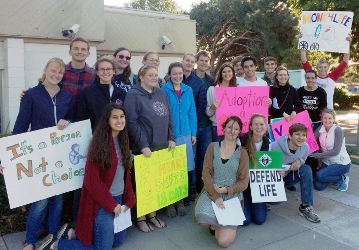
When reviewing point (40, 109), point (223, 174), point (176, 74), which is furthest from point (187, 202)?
point (40, 109)

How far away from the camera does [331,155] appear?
5375mm

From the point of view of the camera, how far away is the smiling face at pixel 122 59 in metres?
4.38

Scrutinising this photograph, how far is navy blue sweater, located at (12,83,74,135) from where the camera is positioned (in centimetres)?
347

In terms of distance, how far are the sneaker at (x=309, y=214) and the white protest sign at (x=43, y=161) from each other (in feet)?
8.85

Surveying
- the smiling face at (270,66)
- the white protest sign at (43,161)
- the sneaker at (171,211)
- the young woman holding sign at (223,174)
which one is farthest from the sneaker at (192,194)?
the smiling face at (270,66)

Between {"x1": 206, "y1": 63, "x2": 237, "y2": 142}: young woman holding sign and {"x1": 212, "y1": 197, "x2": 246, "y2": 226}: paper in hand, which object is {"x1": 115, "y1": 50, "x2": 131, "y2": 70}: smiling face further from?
{"x1": 212, "y1": 197, "x2": 246, "y2": 226}: paper in hand

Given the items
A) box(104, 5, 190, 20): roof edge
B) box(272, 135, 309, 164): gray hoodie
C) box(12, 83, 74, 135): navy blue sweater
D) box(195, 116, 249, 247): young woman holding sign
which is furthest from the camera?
box(104, 5, 190, 20): roof edge

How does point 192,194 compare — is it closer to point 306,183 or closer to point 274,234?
point 274,234

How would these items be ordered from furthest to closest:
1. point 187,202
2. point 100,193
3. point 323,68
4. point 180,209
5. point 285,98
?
1. point 323,68
2. point 285,98
3. point 187,202
4. point 180,209
5. point 100,193

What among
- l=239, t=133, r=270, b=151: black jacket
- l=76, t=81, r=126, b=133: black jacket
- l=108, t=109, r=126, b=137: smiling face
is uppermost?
l=76, t=81, r=126, b=133: black jacket

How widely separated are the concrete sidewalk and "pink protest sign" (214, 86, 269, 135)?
1.34 meters

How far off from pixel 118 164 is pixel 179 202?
4.30ft

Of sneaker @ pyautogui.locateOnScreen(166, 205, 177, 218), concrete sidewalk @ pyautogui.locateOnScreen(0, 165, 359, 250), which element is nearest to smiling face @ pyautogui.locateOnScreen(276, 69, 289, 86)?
concrete sidewalk @ pyautogui.locateOnScreen(0, 165, 359, 250)

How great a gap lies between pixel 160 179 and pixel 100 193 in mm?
957
